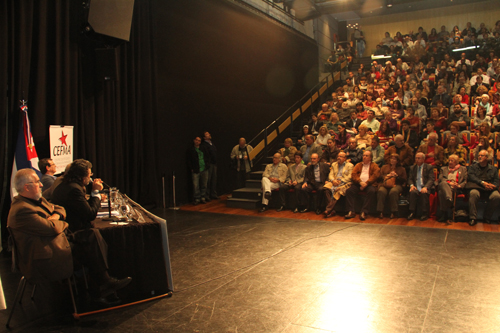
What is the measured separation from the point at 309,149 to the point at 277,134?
2.53 meters

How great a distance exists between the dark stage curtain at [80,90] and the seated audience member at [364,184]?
140 inches

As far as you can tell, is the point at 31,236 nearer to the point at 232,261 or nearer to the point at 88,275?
the point at 88,275

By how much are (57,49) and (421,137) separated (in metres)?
6.68

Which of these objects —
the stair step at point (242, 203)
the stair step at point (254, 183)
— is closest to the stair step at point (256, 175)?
the stair step at point (254, 183)

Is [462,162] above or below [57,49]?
below

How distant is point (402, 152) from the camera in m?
6.64

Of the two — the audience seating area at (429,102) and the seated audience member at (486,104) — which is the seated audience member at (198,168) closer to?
the audience seating area at (429,102)

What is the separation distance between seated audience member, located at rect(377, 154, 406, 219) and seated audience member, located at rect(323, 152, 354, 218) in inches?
21.9

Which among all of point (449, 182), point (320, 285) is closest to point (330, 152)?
point (449, 182)

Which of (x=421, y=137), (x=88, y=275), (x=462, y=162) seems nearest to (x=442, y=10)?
(x=421, y=137)

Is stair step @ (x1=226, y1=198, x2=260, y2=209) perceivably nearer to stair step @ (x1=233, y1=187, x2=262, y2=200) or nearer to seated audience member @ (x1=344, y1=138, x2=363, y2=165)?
stair step @ (x1=233, y1=187, x2=262, y2=200)

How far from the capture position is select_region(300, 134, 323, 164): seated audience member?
7.56m

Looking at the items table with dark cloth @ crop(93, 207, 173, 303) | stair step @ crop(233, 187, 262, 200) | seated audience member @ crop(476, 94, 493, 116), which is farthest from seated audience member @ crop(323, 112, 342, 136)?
table with dark cloth @ crop(93, 207, 173, 303)

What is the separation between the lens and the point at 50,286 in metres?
3.56
